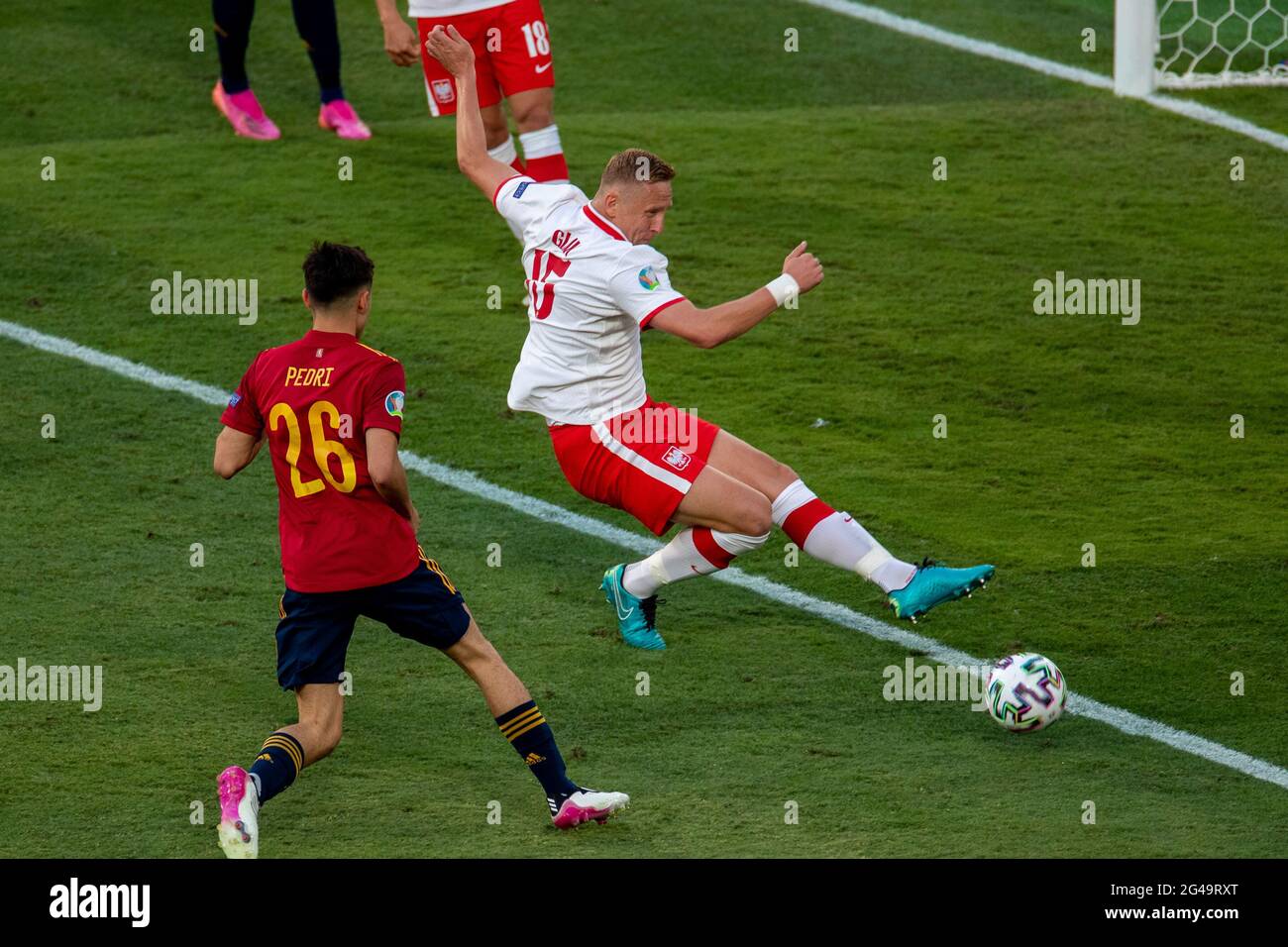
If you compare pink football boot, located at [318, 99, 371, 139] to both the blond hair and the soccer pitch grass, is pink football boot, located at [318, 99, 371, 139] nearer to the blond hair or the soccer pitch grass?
the soccer pitch grass

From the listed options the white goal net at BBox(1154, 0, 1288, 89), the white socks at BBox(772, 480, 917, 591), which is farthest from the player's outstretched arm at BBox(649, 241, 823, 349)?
the white goal net at BBox(1154, 0, 1288, 89)

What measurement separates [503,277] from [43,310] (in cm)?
238

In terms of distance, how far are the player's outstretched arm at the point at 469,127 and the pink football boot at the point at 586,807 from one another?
2433 millimetres

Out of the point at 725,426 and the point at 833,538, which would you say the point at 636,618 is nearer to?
Result: the point at 833,538

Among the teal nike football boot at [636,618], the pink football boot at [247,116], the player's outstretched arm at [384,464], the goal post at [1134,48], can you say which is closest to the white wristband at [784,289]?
the teal nike football boot at [636,618]

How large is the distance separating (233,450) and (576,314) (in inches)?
60.2

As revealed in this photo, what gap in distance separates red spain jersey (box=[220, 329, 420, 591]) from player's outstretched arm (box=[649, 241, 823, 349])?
3.60 ft

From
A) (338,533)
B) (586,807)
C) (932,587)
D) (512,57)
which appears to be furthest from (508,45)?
(586,807)

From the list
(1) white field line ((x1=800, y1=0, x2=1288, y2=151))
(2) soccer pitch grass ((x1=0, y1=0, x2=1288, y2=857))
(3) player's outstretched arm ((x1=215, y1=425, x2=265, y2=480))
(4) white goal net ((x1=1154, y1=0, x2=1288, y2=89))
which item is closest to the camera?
(3) player's outstretched arm ((x1=215, y1=425, x2=265, y2=480))

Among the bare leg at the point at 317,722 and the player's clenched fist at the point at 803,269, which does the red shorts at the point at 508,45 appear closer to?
the player's clenched fist at the point at 803,269

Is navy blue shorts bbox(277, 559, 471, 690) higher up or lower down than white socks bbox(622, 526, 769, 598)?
lower down

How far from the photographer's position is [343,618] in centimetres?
526

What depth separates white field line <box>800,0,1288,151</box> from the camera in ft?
38.7

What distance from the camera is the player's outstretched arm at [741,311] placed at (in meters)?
5.82
